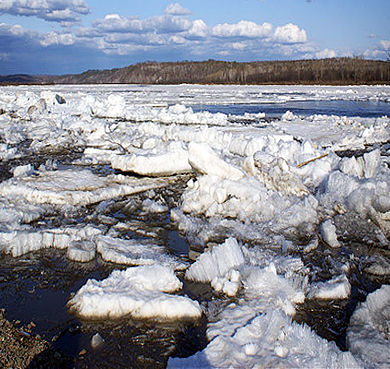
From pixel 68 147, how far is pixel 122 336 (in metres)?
6.99

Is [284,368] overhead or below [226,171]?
below

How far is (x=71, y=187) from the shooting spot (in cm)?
556

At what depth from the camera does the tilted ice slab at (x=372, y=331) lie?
2342 mm

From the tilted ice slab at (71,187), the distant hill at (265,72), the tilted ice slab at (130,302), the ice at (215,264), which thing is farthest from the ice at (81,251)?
the distant hill at (265,72)

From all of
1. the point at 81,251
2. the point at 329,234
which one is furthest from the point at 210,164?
the point at 81,251

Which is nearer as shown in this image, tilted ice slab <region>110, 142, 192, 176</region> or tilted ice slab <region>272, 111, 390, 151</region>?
tilted ice slab <region>110, 142, 192, 176</region>

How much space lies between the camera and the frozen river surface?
95.7 inches

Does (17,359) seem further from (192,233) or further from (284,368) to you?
(192,233)

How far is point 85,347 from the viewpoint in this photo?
241 cm

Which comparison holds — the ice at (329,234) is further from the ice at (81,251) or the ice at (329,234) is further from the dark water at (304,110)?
the dark water at (304,110)

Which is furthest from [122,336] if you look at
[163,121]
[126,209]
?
[163,121]

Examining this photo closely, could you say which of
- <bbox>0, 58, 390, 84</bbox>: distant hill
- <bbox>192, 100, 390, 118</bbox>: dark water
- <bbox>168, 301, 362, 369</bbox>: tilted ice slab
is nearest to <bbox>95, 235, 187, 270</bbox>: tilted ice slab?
<bbox>168, 301, 362, 369</bbox>: tilted ice slab

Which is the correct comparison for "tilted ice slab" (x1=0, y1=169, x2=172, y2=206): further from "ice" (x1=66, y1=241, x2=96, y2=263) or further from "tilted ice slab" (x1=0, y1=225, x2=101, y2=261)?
"ice" (x1=66, y1=241, x2=96, y2=263)

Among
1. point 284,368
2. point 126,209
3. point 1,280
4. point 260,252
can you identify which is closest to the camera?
point 284,368
